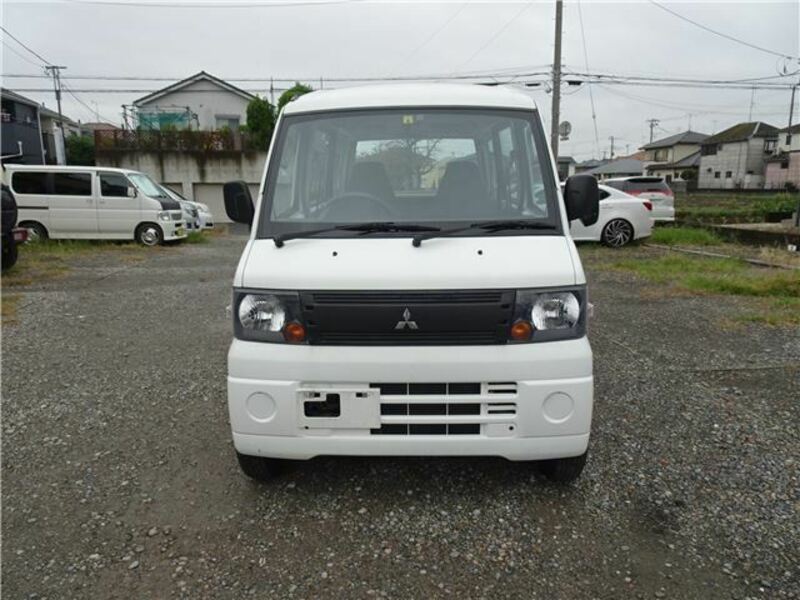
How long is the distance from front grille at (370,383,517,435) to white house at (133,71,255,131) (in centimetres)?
2929

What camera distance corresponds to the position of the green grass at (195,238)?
1530 centimetres

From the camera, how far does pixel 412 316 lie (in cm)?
235

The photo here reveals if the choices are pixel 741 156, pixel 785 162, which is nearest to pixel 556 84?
pixel 785 162

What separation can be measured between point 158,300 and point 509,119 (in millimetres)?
6094

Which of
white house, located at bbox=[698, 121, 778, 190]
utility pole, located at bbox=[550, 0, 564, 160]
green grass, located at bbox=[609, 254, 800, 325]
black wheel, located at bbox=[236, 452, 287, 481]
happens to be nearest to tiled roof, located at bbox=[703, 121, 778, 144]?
white house, located at bbox=[698, 121, 778, 190]

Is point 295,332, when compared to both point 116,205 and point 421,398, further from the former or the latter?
point 116,205

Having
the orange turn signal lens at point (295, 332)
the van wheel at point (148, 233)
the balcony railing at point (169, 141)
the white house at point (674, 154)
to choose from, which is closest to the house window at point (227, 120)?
the balcony railing at point (169, 141)

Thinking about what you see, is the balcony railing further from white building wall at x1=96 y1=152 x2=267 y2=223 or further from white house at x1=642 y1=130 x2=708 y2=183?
white house at x1=642 y1=130 x2=708 y2=183

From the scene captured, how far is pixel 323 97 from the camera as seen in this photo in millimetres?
3164

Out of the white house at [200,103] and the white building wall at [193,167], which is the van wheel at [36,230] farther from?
the white house at [200,103]

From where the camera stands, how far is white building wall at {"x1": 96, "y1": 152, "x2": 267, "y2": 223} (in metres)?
22.6

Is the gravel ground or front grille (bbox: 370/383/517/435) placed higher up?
front grille (bbox: 370/383/517/435)

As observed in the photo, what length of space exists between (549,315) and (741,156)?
61452 mm

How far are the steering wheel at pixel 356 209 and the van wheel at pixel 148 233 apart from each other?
11945 millimetres
